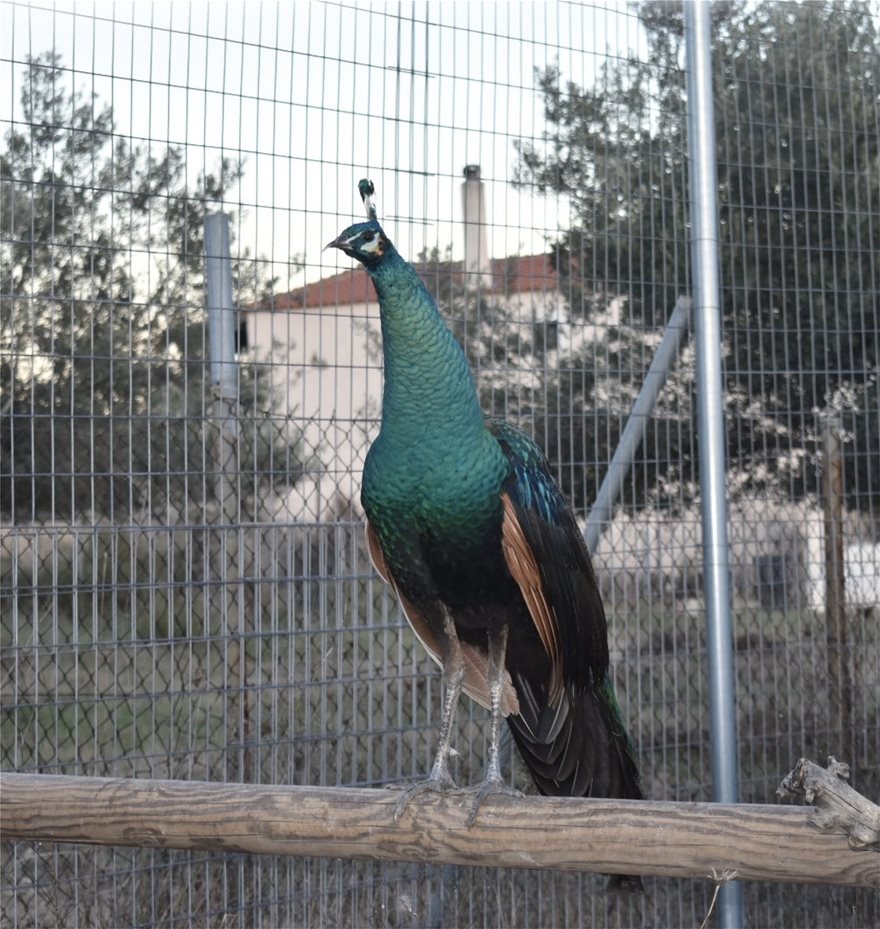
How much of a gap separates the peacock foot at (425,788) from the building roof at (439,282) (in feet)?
5.43

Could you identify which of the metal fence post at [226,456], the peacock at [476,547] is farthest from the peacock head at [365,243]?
the metal fence post at [226,456]

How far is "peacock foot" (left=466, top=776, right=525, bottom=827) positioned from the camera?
8.64ft

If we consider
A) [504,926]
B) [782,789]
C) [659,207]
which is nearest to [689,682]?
[504,926]

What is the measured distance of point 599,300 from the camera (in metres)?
Result: 4.43

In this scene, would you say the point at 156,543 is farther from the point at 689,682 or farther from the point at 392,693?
the point at 689,682

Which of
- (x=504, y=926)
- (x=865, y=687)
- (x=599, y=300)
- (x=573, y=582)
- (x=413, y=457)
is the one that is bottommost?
(x=504, y=926)

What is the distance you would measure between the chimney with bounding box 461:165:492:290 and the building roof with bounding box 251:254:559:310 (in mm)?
27

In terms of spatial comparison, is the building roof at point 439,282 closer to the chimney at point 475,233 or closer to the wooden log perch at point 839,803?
the chimney at point 475,233

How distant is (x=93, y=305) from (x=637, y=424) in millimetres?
1884

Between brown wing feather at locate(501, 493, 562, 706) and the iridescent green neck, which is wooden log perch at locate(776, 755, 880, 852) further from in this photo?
the iridescent green neck

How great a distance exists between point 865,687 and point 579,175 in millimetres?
2245

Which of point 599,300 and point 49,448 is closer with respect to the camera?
point 49,448

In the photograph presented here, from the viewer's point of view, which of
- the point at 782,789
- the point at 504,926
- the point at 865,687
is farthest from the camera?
the point at 865,687

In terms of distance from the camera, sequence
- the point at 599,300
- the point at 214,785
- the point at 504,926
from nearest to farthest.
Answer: the point at 214,785 < the point at 504,926 < the point at 599,300
